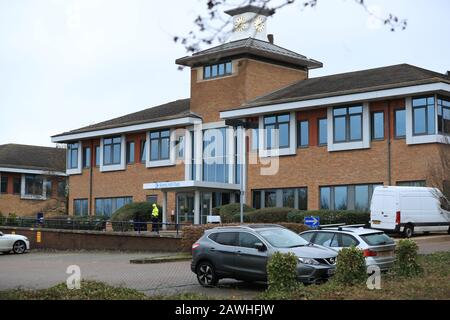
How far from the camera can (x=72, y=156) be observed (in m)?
54.8

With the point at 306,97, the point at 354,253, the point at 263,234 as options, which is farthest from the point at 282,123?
the point at 354,253

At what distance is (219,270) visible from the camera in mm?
17391

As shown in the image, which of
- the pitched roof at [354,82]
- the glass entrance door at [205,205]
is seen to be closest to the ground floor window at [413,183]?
the pitched roof at [354,82]

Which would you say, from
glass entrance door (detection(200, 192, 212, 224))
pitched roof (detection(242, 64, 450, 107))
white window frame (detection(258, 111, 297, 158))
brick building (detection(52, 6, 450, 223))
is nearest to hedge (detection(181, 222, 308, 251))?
brick building (detection(52, 6, 450, 223))

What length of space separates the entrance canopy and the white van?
1156cm

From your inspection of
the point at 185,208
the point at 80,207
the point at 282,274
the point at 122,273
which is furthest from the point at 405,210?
the point at 80,207

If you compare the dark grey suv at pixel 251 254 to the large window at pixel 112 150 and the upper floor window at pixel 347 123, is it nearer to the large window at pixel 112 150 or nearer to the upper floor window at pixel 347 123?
the upper floor window at pixel 347 123

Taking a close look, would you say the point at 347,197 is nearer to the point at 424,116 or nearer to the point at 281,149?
the point at 281,149

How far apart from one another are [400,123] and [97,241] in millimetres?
16410

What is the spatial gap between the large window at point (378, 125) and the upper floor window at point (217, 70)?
36.0ft

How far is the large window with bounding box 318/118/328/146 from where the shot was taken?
1513 inches

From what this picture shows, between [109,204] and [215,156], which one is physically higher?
[215,156]
